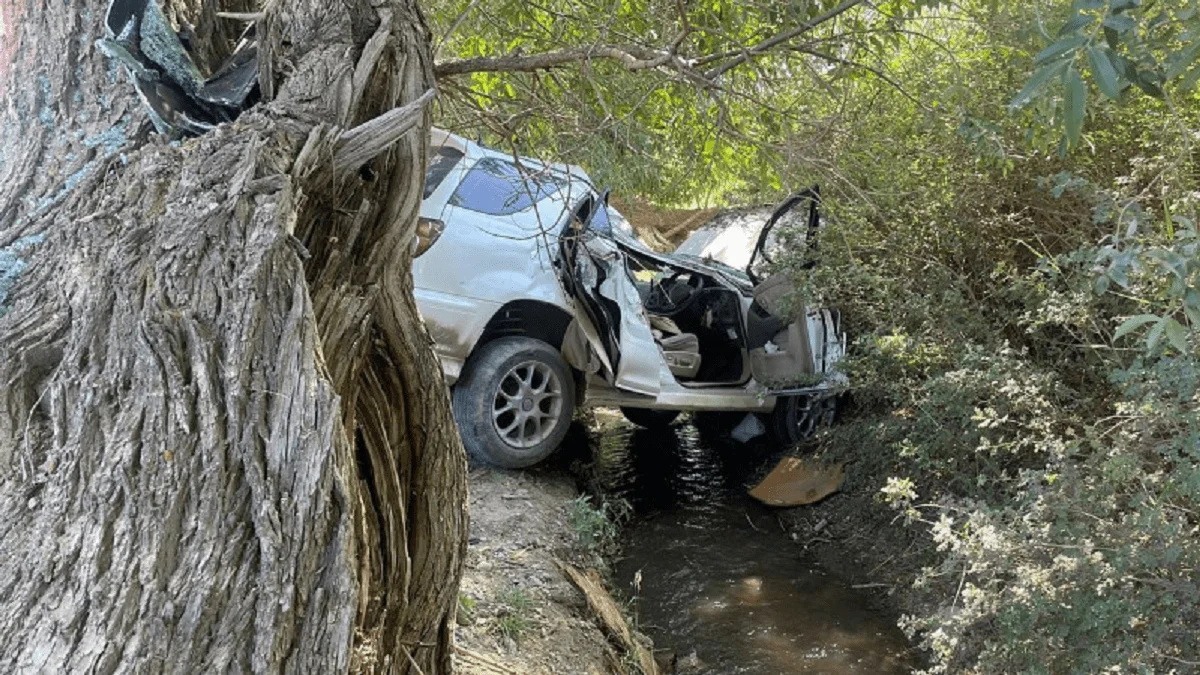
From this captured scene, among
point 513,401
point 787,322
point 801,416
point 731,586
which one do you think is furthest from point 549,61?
point 801,416

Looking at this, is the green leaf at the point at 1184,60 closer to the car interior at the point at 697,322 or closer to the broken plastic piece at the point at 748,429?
the car interior at the point at 697,322

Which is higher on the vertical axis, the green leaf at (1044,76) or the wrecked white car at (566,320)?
the green leaf at (1044,76)

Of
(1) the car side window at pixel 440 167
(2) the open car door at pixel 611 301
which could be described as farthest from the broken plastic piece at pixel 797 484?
(1) the car side window at pixel 440 167

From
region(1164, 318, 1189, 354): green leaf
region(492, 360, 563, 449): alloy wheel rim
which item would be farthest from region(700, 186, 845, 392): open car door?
region(1164, 318, 1189, 354): green leaf

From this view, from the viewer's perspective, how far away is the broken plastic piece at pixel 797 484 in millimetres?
6715

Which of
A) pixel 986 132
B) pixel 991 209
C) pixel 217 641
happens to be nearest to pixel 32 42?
pixel 217 641

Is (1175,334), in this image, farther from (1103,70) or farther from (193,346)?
(193,346)

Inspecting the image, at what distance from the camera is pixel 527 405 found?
5.62 metres

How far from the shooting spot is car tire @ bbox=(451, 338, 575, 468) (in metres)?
5.41

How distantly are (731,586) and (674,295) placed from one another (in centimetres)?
270

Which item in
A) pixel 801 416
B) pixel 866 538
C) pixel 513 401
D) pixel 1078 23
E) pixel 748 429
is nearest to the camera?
→ pixel 1078 23

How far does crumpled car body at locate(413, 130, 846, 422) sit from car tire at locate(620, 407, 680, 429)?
132 cm

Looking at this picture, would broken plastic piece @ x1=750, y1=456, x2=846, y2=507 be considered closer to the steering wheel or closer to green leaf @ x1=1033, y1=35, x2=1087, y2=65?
the steering wheel

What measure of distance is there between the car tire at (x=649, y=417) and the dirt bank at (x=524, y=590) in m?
2.49
